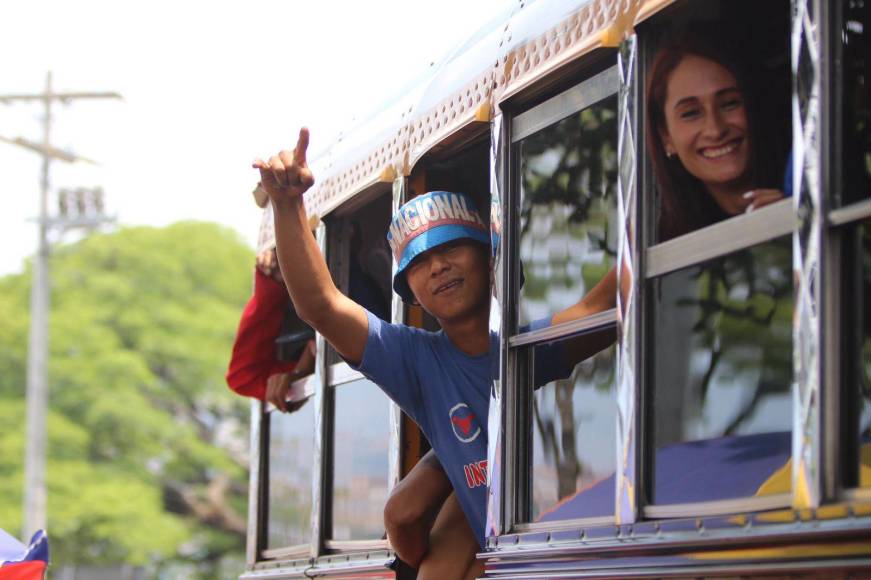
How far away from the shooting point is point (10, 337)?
2888 centimetres

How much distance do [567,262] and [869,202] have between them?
1.14 meters

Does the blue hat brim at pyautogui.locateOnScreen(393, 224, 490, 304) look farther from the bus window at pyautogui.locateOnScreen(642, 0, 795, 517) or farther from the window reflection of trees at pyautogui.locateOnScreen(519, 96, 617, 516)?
the bus window at pyautogui.locateOnScreen(642, 0, 795, 517)

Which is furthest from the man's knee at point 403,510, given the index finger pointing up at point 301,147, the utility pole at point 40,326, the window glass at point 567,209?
the utility pole at point 40,326

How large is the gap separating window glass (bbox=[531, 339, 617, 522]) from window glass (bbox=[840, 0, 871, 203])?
35.1 inches

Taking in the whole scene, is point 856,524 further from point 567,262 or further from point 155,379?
point 155,379

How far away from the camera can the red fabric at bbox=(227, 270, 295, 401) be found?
19.9 ft

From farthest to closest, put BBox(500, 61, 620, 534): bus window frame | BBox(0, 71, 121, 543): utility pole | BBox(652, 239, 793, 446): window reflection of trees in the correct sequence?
BBox(0, 71, 121, 543): utility pole < BBox(500, 61, 620, 534): bus window frame < BBox(652, 239, 793, 446): window reflection of trees

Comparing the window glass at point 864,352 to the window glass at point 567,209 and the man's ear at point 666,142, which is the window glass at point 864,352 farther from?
the window glass at point 567,209

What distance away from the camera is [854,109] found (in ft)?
8.77

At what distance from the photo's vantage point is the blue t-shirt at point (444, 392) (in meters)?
4.21

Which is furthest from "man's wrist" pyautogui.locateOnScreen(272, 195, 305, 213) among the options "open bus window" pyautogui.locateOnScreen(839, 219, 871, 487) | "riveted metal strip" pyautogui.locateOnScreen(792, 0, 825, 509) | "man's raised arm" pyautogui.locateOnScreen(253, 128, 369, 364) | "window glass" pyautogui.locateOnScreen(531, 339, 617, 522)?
"open bus window" pyautogui.locateOnScreen(839, 219, 871, 487)

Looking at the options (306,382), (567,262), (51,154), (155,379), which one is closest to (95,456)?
(155,379)

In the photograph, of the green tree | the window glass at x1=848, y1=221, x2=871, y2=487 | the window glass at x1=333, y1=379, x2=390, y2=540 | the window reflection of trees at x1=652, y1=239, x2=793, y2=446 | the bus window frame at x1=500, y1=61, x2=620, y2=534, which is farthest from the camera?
the green tree

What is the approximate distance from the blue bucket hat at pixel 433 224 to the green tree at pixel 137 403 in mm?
22653
